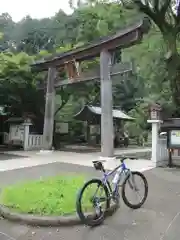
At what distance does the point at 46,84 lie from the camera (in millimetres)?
15656

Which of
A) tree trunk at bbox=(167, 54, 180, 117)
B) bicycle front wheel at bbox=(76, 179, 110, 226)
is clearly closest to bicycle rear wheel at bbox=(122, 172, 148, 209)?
bicycle front wheel at bbox=(76, 179, 110, 226)

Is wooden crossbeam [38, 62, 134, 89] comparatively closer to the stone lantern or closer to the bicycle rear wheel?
the stone lantern

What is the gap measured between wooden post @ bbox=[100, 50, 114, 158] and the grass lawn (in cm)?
582

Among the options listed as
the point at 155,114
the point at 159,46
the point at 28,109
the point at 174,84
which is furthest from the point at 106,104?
the point at 28,109

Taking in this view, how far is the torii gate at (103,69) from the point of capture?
1102cm

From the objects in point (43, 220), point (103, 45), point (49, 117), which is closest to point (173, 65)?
point (103, 45)

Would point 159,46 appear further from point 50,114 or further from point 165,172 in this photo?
point 165,172

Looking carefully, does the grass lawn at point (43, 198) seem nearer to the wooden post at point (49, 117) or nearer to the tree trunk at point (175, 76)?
the tree trunk at point (175, 76)

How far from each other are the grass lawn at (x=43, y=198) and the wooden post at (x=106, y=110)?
582 centimetres

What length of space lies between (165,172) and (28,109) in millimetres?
10538

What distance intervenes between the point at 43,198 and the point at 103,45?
28.5 ft

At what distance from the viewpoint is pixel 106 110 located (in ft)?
38.3

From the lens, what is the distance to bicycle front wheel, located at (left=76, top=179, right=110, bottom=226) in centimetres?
401

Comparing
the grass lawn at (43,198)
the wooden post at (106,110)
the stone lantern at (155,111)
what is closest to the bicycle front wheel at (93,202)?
the grass lawn at (43,198)
